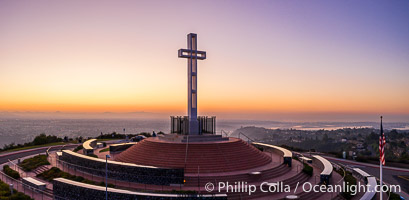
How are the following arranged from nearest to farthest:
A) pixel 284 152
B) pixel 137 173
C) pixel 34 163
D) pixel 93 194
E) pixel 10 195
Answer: pixel 93 194 < pixel 10 195 < pixel 137 173 < pixel 34 163 < pixel 284 152

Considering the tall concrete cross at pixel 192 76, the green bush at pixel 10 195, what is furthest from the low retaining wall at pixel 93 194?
the tall concrete cross at pixel 192 76

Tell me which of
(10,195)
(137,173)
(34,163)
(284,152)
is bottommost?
(10,195)

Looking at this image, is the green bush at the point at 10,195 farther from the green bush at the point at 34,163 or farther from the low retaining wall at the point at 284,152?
the low retaining wall at the point at 284,152

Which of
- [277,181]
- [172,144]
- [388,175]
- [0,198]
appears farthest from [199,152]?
[388,175]

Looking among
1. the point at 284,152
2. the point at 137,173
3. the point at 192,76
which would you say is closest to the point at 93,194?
A: the point at 137,173

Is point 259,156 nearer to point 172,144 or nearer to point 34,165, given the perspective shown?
point 172,144

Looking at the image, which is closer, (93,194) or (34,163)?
(93,194)

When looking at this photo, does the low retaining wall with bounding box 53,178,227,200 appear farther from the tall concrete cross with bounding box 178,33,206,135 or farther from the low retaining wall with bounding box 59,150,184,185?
the tall concrete cross with bounding box 178,33,206,135

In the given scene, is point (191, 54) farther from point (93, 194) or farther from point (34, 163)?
point (34, 163)

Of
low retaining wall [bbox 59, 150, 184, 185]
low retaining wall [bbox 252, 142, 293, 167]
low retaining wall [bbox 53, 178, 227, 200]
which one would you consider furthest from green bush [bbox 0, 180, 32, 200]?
low retaining wall [bbox 252, 142, 293, 167]
